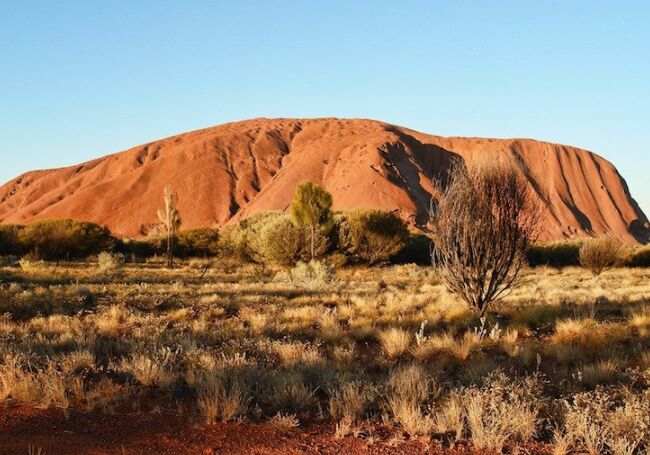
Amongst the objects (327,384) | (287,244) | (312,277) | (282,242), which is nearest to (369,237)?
(287,244)

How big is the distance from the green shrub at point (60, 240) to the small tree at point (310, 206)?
17.4 m

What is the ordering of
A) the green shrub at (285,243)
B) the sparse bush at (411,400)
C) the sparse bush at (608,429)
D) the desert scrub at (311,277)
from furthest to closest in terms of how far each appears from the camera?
1. the green shrub at (285,243)
2. the desert scrub at (311,277)
3. the sparse bush at (411,400)
4. the sparse bush at (608,429)

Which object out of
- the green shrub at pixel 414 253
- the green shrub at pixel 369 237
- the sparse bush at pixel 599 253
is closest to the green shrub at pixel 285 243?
the green shrub at pixel 369 237

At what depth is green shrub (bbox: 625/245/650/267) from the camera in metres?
46.0

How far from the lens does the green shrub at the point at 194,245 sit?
49844 millimetres

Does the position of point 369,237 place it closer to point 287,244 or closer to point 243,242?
point 287,244

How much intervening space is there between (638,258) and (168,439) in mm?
48897

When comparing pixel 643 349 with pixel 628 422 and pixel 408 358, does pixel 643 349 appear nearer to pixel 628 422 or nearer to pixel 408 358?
pixel 408 358

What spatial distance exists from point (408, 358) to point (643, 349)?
4356 millimetres

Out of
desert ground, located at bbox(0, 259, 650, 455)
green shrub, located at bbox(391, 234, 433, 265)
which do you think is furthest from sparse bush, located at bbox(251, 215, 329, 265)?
desert ground, located at bbox(0, 259, 650, 455)

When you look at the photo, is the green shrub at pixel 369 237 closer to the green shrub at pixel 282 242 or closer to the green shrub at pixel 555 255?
the green shrub at pixel 282 242

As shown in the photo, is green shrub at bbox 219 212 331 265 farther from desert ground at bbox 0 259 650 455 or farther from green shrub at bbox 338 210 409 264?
desert ground at bbox 0 259 650 455

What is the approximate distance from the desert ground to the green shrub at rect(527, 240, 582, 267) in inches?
1294

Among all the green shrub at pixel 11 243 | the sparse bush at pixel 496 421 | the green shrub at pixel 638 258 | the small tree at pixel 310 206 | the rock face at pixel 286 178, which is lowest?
the green shrub at pixel 638 258
